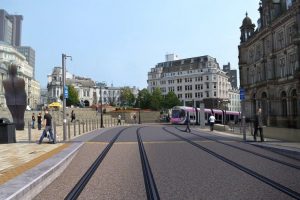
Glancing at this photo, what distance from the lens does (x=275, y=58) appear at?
2087 inches

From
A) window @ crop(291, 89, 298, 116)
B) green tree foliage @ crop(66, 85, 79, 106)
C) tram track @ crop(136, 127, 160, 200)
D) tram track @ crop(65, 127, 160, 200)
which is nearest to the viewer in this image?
tram track @ crop(136, 127, 160, 200)

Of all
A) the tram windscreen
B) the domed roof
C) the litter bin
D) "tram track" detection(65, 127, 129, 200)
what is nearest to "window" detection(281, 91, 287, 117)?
the tram windscreen

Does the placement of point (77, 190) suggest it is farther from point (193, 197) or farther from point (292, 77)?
point (292, 77)

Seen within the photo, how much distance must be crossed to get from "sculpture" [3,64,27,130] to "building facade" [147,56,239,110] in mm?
90517

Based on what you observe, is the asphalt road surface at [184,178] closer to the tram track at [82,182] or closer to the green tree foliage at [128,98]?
the tram track at [82,182]

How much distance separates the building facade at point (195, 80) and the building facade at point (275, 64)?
60.2 m

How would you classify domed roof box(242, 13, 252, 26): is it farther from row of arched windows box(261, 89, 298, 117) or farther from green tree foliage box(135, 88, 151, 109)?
green tree foliage box(135, 88, 151, 109)

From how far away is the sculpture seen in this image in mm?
37375

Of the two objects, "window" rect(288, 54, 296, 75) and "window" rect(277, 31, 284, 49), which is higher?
"window" rect(277, 31, 284, 49)

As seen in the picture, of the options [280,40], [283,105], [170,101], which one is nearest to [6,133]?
[283,105]

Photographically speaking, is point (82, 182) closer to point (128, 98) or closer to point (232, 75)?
point (128, 98)

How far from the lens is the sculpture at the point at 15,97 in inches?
1471

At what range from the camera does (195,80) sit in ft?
446

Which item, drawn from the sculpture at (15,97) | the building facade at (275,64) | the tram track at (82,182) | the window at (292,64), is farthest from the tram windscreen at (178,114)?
the tram track at (82,182)
